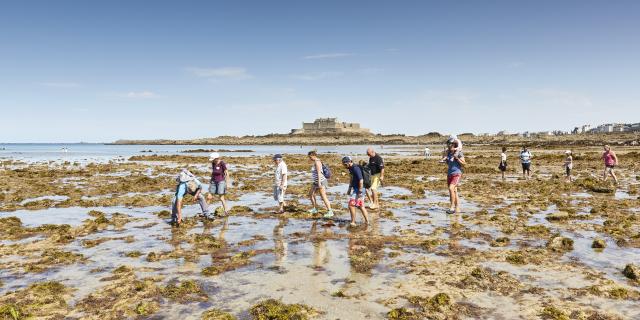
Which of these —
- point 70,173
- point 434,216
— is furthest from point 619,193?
point 70,173

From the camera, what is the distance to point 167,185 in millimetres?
24750

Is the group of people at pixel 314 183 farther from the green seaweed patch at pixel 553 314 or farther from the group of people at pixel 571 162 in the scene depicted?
the group of people at pixel 571 162

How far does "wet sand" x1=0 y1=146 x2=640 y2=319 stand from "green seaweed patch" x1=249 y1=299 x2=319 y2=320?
0.03 metres

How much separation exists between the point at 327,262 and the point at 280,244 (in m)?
2.04

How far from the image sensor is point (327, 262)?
8.86 meters

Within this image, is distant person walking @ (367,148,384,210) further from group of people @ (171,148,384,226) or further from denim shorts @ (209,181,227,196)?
denim shorts @ (209,181,227,196)

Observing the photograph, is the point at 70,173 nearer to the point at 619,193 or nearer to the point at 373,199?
the point at 373,199

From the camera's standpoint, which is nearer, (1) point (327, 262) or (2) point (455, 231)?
(1) point (327, 262)

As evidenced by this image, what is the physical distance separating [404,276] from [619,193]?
53.5ft

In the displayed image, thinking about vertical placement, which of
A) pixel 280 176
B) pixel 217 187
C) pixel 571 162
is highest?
pixel 280 176

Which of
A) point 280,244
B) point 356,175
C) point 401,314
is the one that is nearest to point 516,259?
point 401,314

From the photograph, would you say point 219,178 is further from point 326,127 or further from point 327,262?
point 326,127

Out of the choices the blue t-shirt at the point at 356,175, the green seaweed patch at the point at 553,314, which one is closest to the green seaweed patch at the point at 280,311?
the green seaweed patch at the point at 553,314

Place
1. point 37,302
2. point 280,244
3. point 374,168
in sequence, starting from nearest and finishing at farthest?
point 37,302, point 280,244, point 374,168
